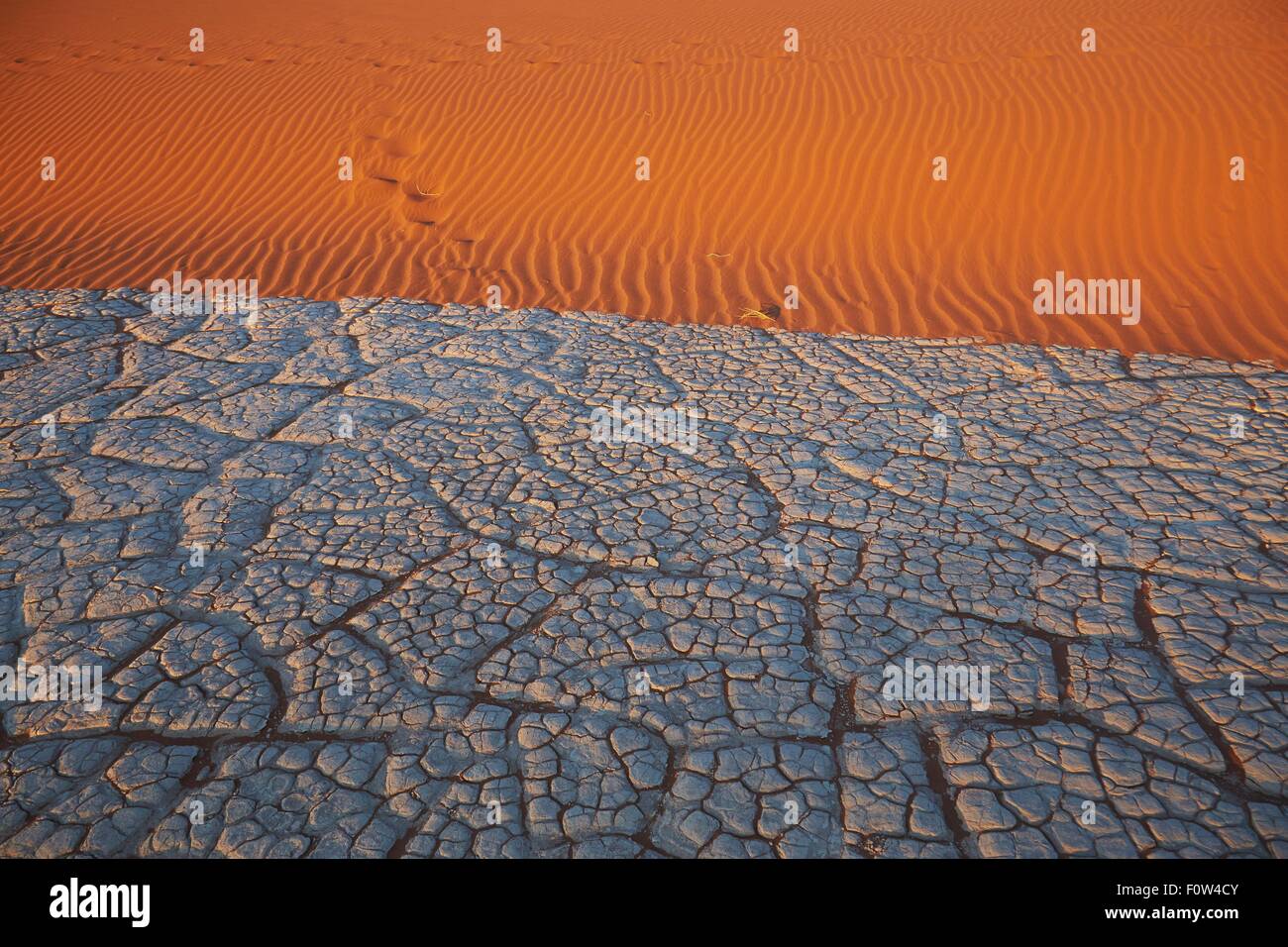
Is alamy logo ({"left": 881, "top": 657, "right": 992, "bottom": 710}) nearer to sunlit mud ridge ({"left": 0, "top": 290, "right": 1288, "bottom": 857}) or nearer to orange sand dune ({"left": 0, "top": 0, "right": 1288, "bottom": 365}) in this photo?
sunlit mud ridge ({"left": 0, "top": 290, "right": 1288, "bottom": 857})

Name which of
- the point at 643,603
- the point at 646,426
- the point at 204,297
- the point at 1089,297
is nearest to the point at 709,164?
the point at 1089,297

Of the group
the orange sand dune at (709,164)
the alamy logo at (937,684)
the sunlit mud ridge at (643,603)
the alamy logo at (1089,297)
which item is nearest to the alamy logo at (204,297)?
the orange sand dune at (709,164)

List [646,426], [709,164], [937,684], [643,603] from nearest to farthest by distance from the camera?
1. [937,684]
2. [643,603]
3. [646,426]
4. [709,164]
